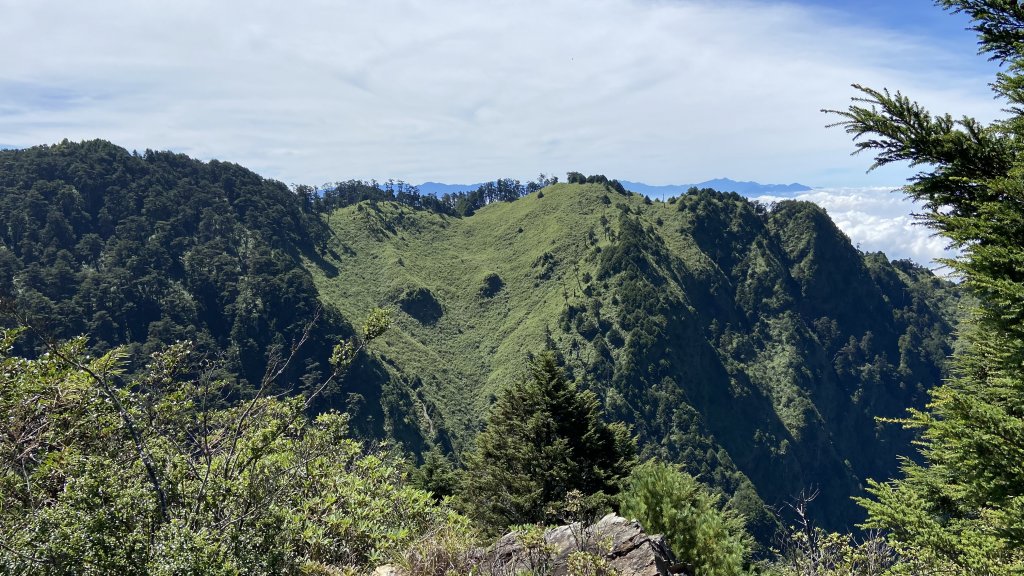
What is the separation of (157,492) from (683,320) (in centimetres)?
10409

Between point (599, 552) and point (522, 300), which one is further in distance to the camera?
point (522, 300)

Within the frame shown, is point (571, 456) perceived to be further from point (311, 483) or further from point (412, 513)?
point (311, 483)

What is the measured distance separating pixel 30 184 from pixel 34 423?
119156 millimetres

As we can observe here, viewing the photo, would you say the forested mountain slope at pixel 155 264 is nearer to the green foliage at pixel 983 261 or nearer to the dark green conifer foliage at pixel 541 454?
the dark green conifer foliage at pixel 541 454

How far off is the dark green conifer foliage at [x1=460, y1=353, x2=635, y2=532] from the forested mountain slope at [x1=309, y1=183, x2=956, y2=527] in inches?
2647

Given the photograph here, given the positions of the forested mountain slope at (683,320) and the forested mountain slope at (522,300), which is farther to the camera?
the forested mountain slope at (683,320)

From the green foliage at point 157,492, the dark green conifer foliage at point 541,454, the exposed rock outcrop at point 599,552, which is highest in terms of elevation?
the green foliage at point 157,492

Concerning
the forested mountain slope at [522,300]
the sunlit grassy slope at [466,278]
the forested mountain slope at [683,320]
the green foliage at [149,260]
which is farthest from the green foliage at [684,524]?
the forested mountain slope at [683,320]

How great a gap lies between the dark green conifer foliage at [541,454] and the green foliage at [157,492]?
8.60 meters

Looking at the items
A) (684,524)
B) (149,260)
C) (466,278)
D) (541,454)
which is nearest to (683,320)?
(466,278)

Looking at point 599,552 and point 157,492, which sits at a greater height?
point 157,492

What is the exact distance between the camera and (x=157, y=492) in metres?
6.85

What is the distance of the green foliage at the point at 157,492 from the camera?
582 cm

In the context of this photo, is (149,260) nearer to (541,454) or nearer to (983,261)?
(541,454)
